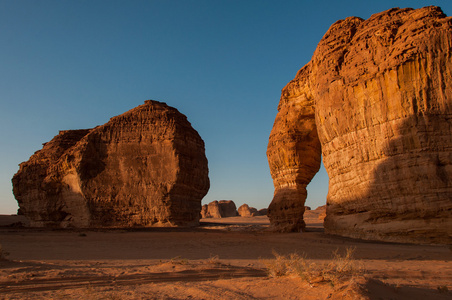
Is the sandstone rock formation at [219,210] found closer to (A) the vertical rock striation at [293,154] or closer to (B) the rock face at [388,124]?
(A) the vertical rock striation at [293,154]

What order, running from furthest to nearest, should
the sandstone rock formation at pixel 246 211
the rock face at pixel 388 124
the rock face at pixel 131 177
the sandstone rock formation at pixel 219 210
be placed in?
1. the sandstone rock formation at pixel 246 211
2. the sandstone rock formation at pixel 219 210
3. the rock face at pixel 131 177
4. the rock face at pixel 388 124

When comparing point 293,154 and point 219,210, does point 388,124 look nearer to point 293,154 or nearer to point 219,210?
point 293,154

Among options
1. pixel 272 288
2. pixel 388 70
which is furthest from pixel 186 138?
pixel 272 288

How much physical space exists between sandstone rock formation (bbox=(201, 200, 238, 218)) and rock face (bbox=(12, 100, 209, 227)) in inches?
1614

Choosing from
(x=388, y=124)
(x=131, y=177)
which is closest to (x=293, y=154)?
(x=388, y=124)

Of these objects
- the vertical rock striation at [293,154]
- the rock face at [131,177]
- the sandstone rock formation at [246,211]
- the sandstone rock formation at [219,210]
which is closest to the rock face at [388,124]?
the vertical rock striation at [293,154]

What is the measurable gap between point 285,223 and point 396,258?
32.0 ft

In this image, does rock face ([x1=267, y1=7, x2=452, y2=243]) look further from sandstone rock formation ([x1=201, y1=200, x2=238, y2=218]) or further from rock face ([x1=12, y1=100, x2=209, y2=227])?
sandstone rock formation ([x1=201, y1=200, x2=238, y2=218])

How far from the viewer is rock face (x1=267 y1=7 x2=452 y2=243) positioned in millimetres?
10359

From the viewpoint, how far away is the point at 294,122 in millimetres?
18625

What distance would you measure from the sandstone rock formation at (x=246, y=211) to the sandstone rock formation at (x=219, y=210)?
1500 mm

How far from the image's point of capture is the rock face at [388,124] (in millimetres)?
10359

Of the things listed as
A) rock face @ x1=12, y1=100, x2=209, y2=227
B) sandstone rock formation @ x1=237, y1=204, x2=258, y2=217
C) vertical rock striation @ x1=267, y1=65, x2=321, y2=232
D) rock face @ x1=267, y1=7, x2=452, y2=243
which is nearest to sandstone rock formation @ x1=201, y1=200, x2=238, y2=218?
sandstone rock formation @ x1=237, y1=204, x2=258, y2=217

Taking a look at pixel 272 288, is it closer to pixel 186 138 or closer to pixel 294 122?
pixel 294 122
